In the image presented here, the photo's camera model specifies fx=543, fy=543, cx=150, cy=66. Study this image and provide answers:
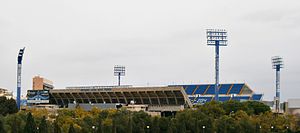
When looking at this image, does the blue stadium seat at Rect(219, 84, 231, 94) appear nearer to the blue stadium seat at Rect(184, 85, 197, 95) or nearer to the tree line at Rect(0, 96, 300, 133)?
the blue stadium seat at Rect(184, 85, 197, 95)

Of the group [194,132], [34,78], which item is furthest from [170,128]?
[34,78]

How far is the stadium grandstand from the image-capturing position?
127 meters

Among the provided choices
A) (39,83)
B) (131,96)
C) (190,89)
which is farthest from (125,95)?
(39,83)

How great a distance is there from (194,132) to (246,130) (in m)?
7.40

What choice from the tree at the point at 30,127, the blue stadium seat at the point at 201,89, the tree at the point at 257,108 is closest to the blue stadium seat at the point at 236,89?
the blue stadium seat at the point at 201,89

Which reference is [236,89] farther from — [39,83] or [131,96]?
[39,83]

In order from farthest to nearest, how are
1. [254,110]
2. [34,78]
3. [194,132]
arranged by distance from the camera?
[34,78], [254,110], [194,132]

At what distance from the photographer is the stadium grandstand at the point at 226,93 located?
126875 mm

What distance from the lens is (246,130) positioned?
6969 cm

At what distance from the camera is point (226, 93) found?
128500 mm

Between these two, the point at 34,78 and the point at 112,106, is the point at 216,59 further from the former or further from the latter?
the point at 34,78

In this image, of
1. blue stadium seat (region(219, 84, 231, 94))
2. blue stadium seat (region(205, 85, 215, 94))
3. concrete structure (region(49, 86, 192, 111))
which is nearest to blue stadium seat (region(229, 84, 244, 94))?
blue stadium seat (region(219, 84, 231, 94))

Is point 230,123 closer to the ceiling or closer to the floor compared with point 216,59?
closer to the floor

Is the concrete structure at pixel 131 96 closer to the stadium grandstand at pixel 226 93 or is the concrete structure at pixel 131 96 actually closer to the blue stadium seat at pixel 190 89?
the stadium grandstand at pixel 226 93
